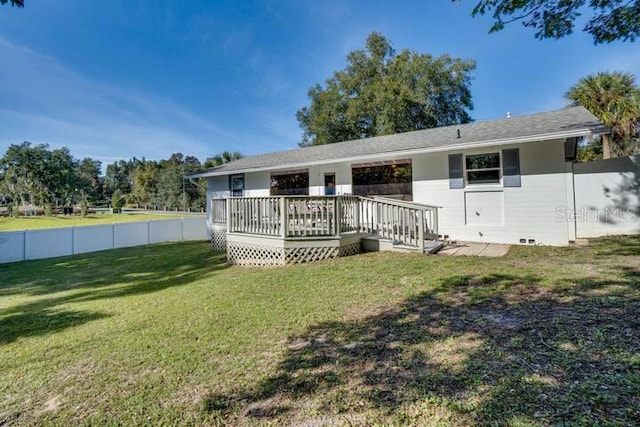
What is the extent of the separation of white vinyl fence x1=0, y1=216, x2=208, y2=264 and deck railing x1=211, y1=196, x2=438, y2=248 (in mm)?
8143

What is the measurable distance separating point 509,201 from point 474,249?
188 cm

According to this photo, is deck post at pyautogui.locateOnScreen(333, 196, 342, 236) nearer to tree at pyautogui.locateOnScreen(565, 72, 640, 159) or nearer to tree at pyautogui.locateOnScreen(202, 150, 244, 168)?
tree at pyautogui.locateOnScreen(565, 72, 640, 159)

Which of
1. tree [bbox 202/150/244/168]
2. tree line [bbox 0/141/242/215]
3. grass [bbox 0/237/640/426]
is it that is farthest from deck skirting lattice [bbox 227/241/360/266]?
tree line [bbox 0/141/242/215]

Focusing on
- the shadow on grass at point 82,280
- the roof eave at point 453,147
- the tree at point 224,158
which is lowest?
the shadow on grass at point 82,280

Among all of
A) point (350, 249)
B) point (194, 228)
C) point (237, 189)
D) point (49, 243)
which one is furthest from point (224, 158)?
point (350, 249)

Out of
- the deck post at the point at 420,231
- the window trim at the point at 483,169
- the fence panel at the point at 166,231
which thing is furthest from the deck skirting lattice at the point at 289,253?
the fence panel at the point at 166,231

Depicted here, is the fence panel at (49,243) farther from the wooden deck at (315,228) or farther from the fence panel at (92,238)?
the wooden deck at (315,228)

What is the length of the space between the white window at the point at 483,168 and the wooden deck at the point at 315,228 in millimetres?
1851

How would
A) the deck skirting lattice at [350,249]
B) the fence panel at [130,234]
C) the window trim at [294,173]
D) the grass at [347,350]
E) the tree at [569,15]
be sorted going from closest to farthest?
1. the grass at [347,350]
2. the tree at [569,15]
3. the deck skirting lattice at [350,249]
4. the window trim at [294,173]
5. the fence panel at [130,234]

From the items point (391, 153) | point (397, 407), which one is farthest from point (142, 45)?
point (397, 407)

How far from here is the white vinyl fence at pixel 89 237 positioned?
1109 cm

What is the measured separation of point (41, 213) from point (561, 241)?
178ft

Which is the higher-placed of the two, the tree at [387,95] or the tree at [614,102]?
the tree at [387,95]

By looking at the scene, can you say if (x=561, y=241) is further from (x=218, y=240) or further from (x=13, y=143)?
(x=13, y=143)
